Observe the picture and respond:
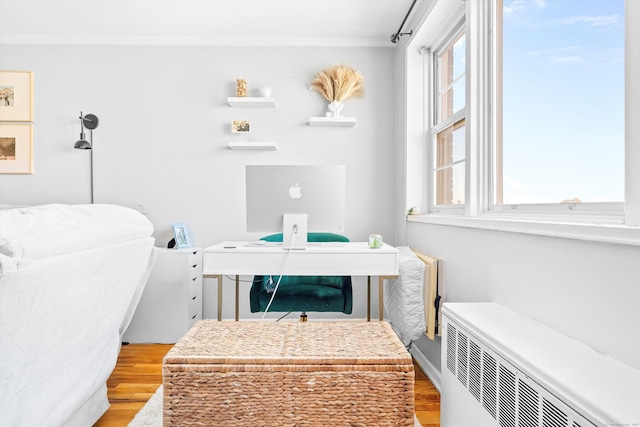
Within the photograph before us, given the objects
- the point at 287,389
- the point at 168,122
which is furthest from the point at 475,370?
the point at 168,122

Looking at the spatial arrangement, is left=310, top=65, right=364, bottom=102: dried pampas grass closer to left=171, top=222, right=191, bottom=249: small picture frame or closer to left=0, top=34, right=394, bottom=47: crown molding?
left=0, top=34, right=394, bottom=47: crown molding

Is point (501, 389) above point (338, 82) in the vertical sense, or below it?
below

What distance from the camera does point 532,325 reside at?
1244mm

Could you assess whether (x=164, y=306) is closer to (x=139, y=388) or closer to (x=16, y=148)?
(x=139, y=388)

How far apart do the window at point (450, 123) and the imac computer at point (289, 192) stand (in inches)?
29.0

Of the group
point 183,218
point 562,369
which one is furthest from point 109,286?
point 183,218

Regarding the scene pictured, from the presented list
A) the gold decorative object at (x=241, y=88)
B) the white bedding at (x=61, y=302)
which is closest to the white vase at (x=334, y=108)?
the gold decorative object at (x=241, y=88)

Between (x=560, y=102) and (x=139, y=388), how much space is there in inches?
94.9

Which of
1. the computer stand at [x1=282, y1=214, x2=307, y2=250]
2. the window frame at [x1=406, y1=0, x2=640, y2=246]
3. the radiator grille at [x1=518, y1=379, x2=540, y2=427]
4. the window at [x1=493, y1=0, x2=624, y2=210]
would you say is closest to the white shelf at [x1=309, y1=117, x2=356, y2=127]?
the window frame at [x1=406, y1=0, x2=640, y2=246]

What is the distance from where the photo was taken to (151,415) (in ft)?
6.18

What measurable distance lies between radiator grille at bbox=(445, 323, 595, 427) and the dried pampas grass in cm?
235

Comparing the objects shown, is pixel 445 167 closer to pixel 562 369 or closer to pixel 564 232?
pixel 564 232

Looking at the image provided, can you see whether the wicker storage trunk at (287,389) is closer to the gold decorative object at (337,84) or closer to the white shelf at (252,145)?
the white shelf at (252,145)

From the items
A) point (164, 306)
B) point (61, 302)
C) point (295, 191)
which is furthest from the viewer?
point (164, 306)
